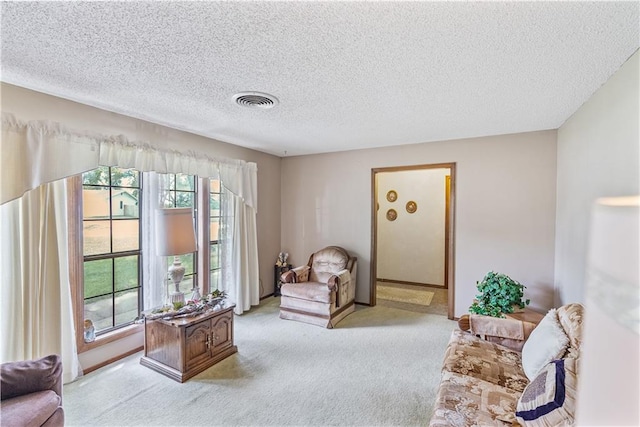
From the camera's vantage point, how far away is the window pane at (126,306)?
304cm

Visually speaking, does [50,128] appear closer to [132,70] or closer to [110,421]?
[132,70]

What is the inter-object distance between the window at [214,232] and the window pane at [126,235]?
0.93m

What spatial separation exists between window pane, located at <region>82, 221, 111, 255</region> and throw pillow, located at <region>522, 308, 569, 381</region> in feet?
11.6

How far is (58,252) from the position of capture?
7.92 feet

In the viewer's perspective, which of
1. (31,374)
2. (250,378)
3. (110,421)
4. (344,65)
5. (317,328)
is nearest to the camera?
(31,374)

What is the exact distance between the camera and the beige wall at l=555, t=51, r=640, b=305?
5.86ft

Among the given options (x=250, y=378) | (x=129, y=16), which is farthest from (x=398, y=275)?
(x=129, y=16)

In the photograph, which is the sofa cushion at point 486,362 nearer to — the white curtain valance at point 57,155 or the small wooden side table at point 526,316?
the small wooden side table at point 526,316

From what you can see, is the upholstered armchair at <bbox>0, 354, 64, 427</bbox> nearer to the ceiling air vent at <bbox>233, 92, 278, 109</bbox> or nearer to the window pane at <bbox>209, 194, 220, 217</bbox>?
the ceiling air vent at <bbox>233, 92, 278, 109</bbox>

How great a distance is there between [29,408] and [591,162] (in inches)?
155

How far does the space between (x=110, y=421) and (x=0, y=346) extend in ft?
3.13

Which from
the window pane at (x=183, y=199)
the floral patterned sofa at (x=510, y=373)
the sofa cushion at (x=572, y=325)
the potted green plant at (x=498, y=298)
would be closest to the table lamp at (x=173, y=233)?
the window pane at (x=183, y=199)

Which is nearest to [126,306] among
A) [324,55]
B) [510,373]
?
[324,55]

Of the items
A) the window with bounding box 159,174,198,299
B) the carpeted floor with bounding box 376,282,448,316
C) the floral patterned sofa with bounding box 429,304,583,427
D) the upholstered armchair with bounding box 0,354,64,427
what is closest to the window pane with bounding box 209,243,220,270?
the window with bounding box 159,174,198,299
